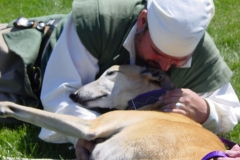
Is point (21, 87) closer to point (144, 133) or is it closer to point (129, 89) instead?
point (129, 89)

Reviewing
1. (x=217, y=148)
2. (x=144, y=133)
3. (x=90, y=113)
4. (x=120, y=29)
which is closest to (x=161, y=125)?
(x=144, y=133)

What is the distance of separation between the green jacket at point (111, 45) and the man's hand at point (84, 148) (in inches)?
34.6

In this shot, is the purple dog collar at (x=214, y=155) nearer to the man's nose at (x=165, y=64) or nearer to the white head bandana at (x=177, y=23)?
the white head bandana at (x=177, y=23)

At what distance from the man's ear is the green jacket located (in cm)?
11

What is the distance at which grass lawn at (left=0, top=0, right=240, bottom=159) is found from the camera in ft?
14.3

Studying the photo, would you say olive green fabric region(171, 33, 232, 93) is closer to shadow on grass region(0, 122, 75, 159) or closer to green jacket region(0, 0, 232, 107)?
green jacket region(0, 0, 232, 107)

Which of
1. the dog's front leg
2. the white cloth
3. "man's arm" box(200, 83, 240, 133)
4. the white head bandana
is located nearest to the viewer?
the dog's front leg

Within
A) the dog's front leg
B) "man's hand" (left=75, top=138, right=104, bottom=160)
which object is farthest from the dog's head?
the dog's front leg

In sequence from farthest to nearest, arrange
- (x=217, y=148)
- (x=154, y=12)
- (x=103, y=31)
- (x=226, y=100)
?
(x=226, y=100), (x=103, y=31), (x=154, y=12), (x=217, y=148)

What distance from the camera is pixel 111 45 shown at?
446 cm

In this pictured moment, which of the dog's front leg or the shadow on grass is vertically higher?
the dog's front leg

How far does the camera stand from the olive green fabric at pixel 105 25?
4.41 metres

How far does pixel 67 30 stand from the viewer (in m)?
4.45

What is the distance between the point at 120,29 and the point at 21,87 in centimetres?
117
